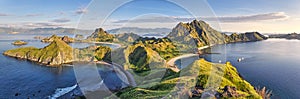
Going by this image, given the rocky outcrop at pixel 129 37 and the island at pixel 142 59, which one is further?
the island at pixel 142 59

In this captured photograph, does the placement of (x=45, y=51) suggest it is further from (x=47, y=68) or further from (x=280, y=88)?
(x=280, y=88)

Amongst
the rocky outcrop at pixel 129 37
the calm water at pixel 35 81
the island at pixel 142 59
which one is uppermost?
the rocky outcrop at pixel 129 37

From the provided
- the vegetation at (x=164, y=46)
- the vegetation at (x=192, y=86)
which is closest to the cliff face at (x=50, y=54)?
the vegetation at (x=164, y=46)

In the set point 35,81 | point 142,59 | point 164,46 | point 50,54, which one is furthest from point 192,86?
point 164,46

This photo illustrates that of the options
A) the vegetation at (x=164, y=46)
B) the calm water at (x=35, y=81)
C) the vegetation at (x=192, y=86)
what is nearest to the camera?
the vegetation at (x=192, y=86)

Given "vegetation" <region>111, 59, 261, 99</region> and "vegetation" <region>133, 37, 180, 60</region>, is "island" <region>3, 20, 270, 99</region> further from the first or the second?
"vegetation" <region>111, 59, 261, 99</region>

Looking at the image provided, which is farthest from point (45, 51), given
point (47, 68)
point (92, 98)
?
point (92, 98)

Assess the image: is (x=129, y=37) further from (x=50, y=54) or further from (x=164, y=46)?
(x=164, y=46)

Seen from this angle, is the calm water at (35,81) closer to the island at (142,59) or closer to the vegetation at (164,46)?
the island at (142,59)

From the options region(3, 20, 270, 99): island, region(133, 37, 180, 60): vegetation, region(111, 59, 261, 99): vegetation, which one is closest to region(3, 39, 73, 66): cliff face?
region(3, 20, 270, 99): island
